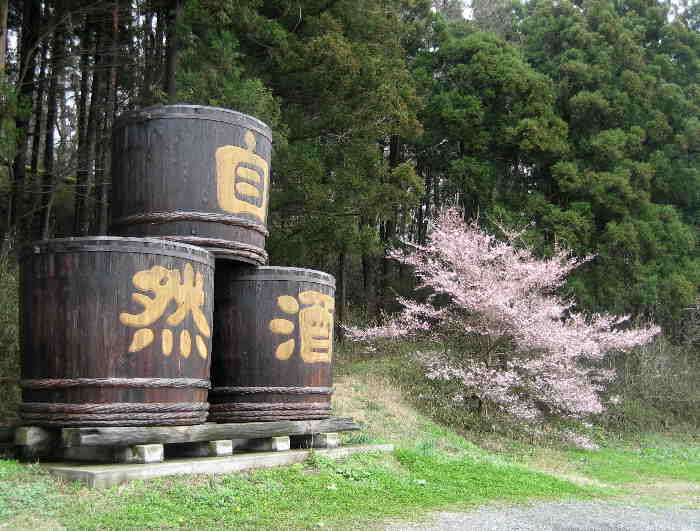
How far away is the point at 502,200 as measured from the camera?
18.5m

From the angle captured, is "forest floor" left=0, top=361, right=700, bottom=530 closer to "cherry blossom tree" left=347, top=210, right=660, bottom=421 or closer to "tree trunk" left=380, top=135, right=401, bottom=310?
"cherry blossom tree" left=347, top=210, right=660, bottom=421

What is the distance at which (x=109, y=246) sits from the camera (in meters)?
5.15

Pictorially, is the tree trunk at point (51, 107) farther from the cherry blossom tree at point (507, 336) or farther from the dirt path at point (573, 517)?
the dirt path at point (573, 517)

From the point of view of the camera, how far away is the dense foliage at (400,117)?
1260 cm

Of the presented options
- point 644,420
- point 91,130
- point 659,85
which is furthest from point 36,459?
point 659,85

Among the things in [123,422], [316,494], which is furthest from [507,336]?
[123,422]

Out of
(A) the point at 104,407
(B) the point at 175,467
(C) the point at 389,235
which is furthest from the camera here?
(C) the point at 389,235

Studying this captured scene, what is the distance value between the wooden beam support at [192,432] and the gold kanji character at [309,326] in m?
0.60

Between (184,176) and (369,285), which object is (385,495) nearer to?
(184,176)

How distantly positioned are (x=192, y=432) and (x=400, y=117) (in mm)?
9925

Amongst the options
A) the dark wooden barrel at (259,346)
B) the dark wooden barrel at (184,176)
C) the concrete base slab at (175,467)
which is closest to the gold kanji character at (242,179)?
the dark wooden barrel at (184,176)

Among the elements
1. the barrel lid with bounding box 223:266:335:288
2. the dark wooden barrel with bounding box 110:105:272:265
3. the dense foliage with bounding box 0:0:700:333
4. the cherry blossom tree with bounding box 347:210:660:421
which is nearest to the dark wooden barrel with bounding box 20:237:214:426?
the dark wooden barrel with bounding box 110:105:272:265

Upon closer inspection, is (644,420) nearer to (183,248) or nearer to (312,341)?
(312,341)

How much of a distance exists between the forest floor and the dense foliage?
5.46m
